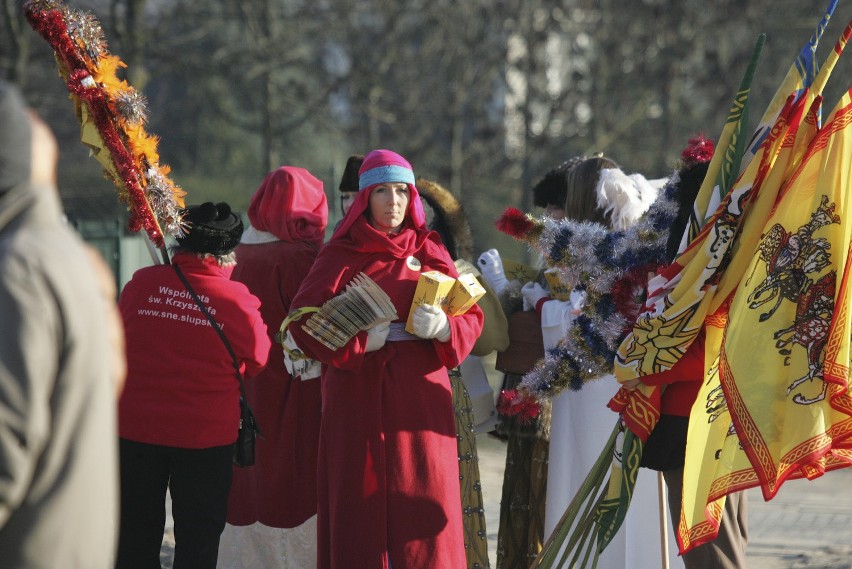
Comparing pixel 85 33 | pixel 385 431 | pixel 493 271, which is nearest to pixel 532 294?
pixel 493 271

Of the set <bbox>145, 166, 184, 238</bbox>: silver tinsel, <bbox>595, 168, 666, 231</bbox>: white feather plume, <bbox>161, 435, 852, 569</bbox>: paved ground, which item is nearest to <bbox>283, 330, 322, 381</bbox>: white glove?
<bbox>145, 166, 184, 238</bbox>: silver tinsel

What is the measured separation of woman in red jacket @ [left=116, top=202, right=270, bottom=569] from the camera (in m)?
4.32

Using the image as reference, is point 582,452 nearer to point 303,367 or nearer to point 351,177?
point 303,367

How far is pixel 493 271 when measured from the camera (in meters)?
5.70

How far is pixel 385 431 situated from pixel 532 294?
1.20m

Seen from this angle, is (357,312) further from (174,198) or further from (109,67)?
(109,67)

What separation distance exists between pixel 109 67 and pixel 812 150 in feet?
8.42

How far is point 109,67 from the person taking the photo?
4.46 meters

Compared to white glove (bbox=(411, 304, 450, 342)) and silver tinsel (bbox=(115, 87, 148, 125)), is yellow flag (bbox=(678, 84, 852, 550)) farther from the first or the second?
silver tinsel (bbox=(115, 87, 148, 125))

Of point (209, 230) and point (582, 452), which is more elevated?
point (209, 230)

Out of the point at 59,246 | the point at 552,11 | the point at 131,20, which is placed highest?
the point at 552,11

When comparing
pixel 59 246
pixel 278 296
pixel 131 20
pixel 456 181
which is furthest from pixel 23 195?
pixel 456 181

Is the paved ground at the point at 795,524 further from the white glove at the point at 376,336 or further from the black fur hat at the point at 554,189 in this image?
the white glove at the point at 376,336

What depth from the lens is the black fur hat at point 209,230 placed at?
4465 mm
